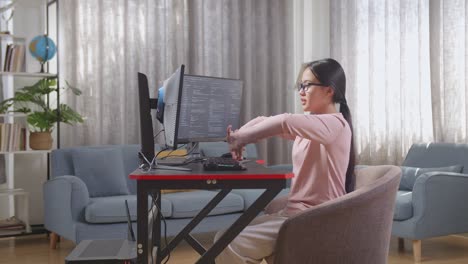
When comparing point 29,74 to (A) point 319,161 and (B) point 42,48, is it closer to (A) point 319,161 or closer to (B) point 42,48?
(B) point 42,48

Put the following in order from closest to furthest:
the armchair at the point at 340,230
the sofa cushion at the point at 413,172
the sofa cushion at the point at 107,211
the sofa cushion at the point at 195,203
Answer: the armchair at the point at 340,230 → the sofa cushion at the point at 107,211 → the sofa cushion at the point at 195,203 → the sofa cushion at the point at 413,172

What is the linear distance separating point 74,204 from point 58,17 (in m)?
1.68

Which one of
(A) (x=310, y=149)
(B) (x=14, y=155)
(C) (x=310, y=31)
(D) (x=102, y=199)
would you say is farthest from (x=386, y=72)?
(A) (x=310, y=149)

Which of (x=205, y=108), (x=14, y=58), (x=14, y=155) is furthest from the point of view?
(x=14, y=155)

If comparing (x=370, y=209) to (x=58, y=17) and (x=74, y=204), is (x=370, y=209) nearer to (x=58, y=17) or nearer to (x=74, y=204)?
(x=74, y=204)

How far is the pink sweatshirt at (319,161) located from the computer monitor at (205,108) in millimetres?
595

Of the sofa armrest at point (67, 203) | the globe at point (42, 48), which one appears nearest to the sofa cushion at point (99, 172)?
the sofa armrest at point (67, 203)

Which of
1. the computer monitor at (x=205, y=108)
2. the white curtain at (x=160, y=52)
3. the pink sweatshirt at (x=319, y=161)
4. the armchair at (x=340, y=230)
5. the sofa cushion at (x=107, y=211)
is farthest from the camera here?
the white curtain at (x=160, y=52)

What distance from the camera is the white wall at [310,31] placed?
658cm

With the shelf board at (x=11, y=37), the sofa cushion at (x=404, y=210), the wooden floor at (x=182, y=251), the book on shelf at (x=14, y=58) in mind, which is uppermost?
the shelf board at (x=11, y=37)

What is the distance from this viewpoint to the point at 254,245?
94.3 inches

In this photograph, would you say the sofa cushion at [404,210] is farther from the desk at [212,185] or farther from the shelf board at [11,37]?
the shelf board at [11,37]

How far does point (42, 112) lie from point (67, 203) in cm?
98

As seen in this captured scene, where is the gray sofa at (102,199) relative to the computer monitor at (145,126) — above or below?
below
